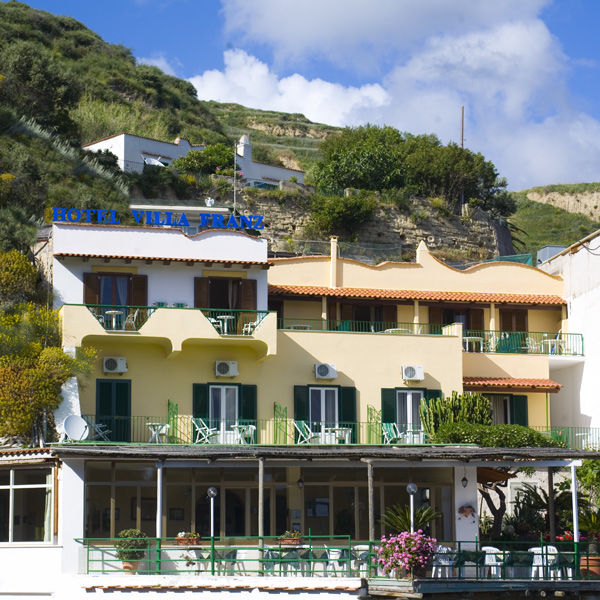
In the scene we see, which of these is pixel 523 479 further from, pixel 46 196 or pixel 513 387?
pixel 46 196

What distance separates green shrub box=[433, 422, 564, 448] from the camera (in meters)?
34.1

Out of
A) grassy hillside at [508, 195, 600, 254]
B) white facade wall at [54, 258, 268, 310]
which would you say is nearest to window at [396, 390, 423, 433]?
white facade wall at [54, 258, 268, 310]

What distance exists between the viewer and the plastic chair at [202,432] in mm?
34281

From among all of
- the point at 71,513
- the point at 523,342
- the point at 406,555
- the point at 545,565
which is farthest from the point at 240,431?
the point at 523,342

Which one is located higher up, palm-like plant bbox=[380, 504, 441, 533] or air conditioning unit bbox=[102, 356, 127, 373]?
air conditioning unit bbox=[102, 356, 127, 373]

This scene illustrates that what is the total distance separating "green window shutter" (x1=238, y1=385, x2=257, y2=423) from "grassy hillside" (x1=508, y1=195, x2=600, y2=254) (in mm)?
49604

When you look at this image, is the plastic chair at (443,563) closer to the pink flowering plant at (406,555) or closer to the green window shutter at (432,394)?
the pink flowering plant at (406,555)

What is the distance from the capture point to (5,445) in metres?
32.8

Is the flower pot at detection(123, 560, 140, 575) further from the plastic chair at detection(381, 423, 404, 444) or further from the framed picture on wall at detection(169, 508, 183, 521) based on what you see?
the plastic chair at detection(381, 423, 404, 444)

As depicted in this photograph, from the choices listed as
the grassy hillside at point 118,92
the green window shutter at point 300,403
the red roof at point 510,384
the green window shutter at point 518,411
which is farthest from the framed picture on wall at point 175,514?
the grassy hillside at point 118,92

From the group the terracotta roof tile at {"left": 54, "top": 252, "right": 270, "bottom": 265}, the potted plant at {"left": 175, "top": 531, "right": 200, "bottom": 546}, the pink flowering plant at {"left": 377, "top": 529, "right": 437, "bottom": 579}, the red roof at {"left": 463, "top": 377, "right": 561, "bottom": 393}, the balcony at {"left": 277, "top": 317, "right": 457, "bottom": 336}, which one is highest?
the terracotta roof tile at {"left": 54, "top": 252, "right": 270, "bottom": 265}

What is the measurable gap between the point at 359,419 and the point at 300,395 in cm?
204

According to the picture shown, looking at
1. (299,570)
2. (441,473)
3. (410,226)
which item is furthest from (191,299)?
(410,226)

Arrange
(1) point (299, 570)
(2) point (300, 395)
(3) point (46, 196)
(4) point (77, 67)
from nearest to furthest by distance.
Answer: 1. (1) point (299, 570)
2. (2) point (300, 395)
3. (3) point (46, 196)
4. (4) point (77, 67)
